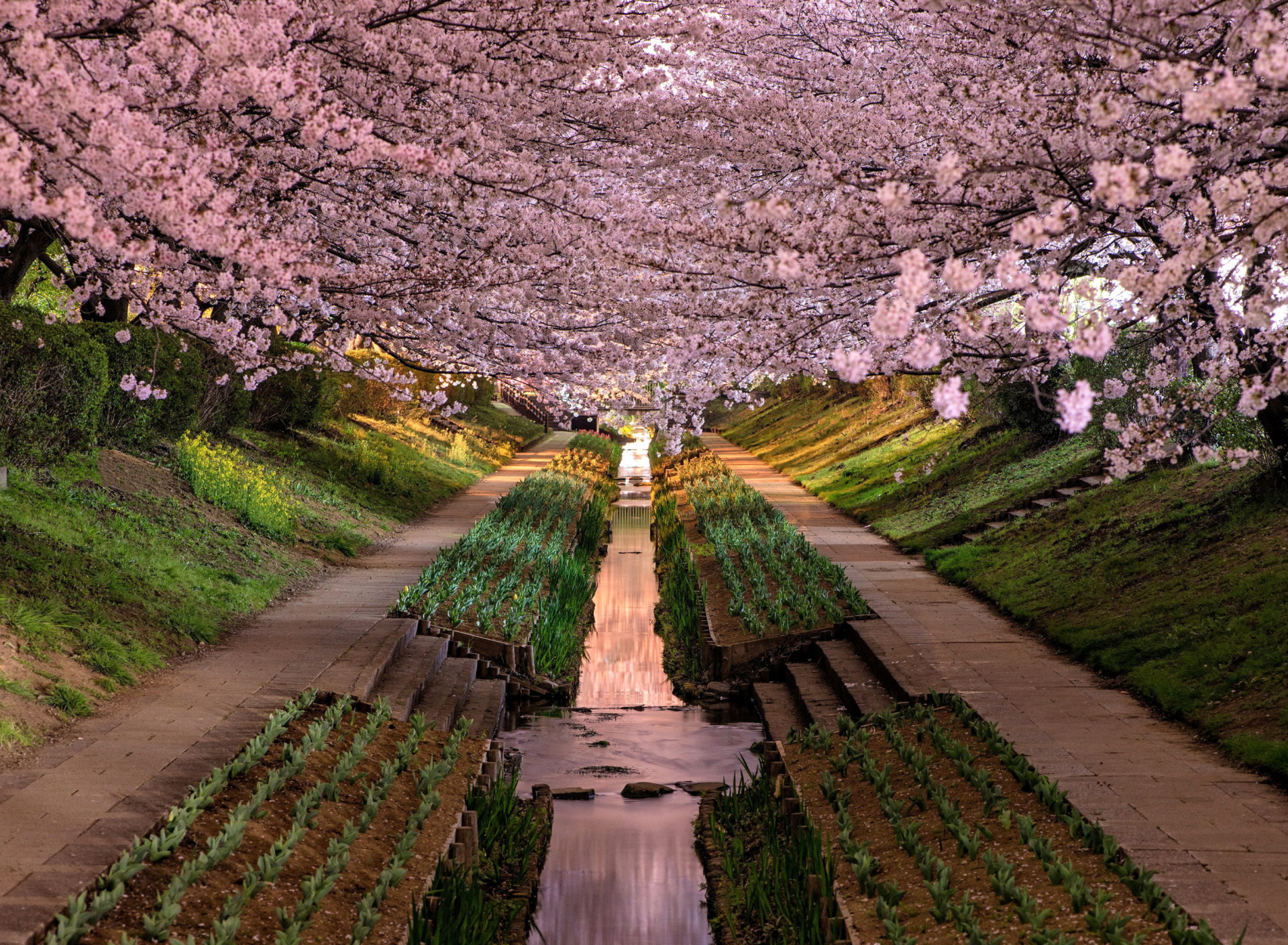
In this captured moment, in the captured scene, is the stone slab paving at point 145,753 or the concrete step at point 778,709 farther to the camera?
the concrete step at point 778,709

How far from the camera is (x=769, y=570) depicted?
1644 centimetres

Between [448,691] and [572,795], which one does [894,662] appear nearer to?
[572,795]

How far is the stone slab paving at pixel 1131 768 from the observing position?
5.38 meters

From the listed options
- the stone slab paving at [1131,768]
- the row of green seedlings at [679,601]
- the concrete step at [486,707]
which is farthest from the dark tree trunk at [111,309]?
the stone slab paving at [1131,768]

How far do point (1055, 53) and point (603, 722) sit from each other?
7221 mm

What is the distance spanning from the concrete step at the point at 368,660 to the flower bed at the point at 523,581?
705 mm

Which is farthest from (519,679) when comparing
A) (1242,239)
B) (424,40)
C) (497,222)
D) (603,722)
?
(1242,239)

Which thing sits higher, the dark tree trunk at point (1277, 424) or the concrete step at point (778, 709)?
the dark tree trunk at point (1277, 424)

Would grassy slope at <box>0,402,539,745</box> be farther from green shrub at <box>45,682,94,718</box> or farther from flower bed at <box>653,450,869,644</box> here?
flower bed at <box>653,450,869,644</box>

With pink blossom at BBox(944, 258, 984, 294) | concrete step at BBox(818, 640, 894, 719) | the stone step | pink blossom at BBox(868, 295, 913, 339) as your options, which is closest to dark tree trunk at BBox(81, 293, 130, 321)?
concrete step at BBox(818, 640, 894, 719)

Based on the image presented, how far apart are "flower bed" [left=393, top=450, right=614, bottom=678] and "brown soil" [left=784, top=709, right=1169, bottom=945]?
5.31 metres

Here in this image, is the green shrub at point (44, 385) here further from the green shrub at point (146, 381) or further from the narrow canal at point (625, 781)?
the narrow canal at point (625, 781)

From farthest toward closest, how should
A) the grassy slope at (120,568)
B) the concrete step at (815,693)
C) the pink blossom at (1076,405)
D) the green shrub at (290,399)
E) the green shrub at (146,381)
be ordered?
the green shrub at (290,399), the green shrub at (146,381), the concrete step at (815,693), the grassy slope at (120,568), the pink blossom at (1076,405)

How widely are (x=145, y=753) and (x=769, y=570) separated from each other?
10472 mm
